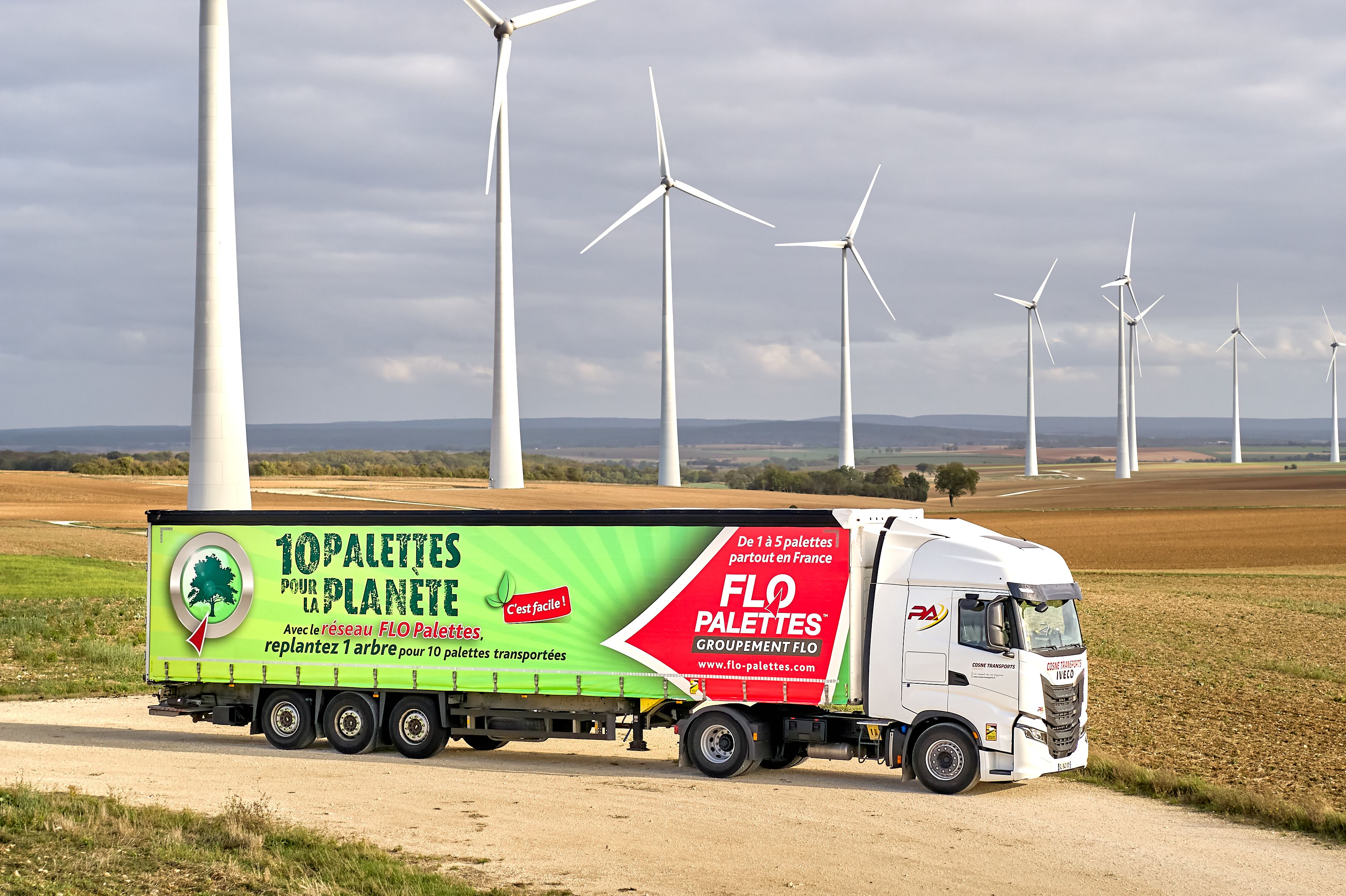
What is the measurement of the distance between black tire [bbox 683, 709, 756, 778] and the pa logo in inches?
319

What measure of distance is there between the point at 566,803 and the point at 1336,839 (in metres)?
9.82

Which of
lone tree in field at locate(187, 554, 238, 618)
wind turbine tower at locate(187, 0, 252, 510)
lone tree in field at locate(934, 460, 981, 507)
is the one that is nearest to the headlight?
lone tree in field at locate(187, 554, 238, 618)

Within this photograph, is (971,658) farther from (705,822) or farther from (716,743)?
(705,822)

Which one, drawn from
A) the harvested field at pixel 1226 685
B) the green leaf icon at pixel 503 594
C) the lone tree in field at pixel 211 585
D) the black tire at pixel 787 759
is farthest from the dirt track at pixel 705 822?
the harvested field at pixel 1226 685

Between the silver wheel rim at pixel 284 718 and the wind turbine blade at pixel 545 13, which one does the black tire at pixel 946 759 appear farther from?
the wind turbine blade at pixel 545 13

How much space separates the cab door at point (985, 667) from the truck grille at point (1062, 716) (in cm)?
58

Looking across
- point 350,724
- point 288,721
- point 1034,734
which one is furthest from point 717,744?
point 288,721

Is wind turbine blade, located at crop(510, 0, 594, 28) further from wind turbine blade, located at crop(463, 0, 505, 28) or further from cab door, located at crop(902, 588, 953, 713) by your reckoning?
cab door, located at crop(902, 588, 953, 713)

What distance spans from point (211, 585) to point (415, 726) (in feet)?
14.6

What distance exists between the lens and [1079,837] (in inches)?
698

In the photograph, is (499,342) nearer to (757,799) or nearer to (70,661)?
(70,661)

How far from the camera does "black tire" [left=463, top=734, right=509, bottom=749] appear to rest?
24500 mm

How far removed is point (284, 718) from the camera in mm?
24234

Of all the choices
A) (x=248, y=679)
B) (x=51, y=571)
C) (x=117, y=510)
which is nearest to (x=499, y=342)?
(x=117, y=510)
